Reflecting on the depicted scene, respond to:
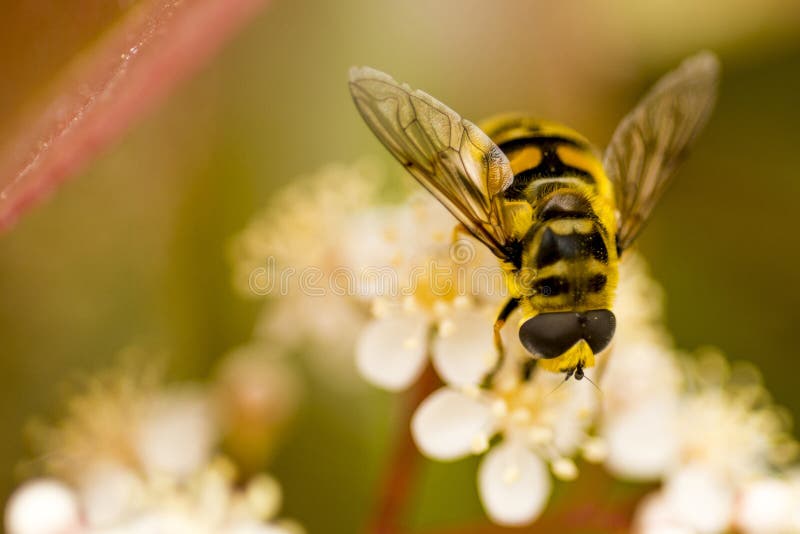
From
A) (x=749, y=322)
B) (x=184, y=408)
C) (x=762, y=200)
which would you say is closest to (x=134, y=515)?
(x=184, y=408)

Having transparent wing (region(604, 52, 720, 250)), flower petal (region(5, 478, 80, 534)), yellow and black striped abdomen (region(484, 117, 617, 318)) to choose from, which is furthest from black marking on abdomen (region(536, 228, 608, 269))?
flower petal (region(5, 478, 80, 534))

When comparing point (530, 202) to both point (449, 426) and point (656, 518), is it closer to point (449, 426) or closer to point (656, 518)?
point (449, 426)

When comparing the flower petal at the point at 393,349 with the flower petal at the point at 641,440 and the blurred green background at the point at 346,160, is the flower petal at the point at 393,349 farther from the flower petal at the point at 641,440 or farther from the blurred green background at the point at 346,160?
the blurred green background at the point at 346,160

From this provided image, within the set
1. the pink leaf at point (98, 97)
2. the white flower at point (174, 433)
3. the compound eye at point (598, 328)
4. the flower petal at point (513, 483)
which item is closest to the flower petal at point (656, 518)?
the flower petal at point (513, 483)

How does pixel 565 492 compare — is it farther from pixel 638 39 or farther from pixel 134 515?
pixel 638 39

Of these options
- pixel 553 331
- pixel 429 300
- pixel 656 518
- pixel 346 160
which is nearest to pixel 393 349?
pixel 429 300

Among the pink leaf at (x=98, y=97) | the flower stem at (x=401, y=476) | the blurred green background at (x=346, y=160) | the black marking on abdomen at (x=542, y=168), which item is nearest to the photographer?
the pink leaf at (x=98, y=97)
